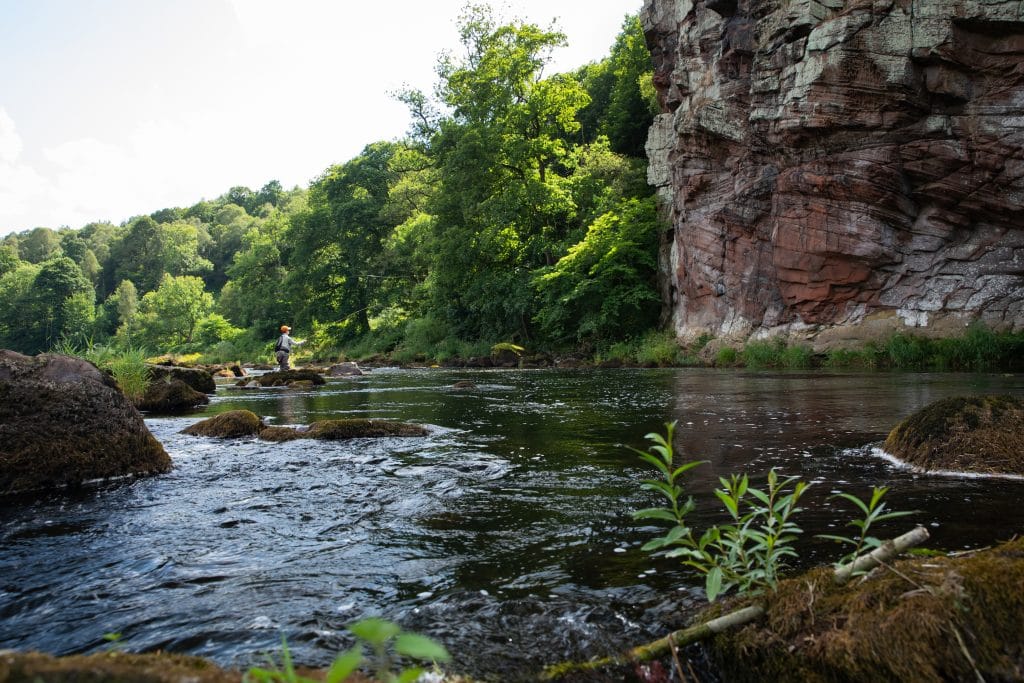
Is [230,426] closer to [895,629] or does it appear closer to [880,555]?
[880,555]

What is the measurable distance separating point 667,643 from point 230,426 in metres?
9.35

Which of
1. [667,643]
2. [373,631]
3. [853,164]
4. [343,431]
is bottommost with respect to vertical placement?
[343,431]

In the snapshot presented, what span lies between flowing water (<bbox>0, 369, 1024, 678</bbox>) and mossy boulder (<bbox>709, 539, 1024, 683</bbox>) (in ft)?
2.49

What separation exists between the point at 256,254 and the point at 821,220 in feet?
168

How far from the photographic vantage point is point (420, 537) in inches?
191

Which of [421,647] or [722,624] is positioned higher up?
[421,647]

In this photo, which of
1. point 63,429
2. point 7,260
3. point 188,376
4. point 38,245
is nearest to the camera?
point 63,429

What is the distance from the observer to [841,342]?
2294 centimetres

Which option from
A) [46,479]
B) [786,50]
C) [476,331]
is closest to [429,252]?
[476,331]

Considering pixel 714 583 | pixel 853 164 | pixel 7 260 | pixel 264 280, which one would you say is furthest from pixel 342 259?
pixel 7 260

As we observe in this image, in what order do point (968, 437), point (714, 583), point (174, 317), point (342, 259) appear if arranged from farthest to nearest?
point (174, 317) < point (342, 259) < point (968, 437) < point (714, 583)

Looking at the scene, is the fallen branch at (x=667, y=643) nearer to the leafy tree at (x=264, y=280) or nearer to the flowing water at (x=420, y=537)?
the flowing water at (x=420, y=537)

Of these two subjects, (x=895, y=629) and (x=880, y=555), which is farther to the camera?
(x=880, y=555)

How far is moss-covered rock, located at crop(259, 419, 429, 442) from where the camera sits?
9770 mm
